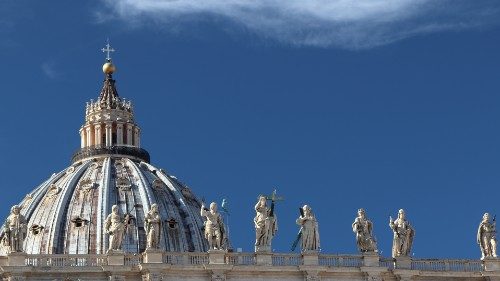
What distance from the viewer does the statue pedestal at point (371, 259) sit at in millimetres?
90750

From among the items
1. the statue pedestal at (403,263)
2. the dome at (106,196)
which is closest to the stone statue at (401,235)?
the statue pedestal at (403,263)

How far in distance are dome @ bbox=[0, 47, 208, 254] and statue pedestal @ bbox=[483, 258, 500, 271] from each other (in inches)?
2329

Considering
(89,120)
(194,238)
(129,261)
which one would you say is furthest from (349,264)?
(89,120)

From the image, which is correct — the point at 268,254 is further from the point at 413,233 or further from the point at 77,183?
the point at 77,183

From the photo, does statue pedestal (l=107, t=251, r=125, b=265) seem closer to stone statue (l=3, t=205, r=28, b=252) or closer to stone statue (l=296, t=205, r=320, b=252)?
stone statue (l=3, t=205, r=28, b=252)

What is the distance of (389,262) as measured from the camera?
301ft

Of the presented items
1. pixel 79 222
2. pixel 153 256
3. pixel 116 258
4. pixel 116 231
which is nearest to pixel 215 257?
pixel 153 256

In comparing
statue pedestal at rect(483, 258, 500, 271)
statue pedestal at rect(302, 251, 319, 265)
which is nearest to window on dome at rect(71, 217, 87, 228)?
statue pedestal at rect(302, 251, 319, 265)

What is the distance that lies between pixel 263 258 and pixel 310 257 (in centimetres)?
257

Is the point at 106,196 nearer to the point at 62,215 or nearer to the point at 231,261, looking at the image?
the point at 62,215

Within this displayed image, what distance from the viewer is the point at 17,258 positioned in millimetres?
88438

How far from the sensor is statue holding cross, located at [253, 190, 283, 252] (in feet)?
297

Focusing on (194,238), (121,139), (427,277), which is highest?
(121,139)

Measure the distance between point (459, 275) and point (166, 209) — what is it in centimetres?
7520
